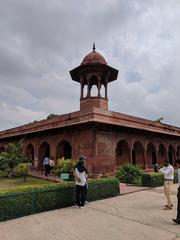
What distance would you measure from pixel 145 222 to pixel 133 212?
1044 millimetres

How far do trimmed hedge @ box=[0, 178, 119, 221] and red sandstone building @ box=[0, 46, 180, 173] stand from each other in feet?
22.8

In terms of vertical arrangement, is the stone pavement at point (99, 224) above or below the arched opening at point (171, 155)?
below

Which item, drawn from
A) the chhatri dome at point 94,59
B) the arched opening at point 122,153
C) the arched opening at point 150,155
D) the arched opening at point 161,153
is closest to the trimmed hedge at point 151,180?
the arched opening at point 122,153

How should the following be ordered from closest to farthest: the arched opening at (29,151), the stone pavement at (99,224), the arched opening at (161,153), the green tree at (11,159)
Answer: the stone pavement at (99,224) → the green tree at (11,159) → the arched opening at (29,151) → the arched opening at (161,153)

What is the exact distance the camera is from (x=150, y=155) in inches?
919

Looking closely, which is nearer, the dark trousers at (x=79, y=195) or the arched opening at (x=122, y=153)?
the dark trousers at (x=79, y=195)

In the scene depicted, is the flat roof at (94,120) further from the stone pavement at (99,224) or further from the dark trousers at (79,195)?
the stone pavement at (99,224)

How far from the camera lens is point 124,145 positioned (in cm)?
1972

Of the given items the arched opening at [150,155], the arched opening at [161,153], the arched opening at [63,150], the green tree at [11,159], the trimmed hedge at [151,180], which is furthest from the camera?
the arched opening at [161,153]

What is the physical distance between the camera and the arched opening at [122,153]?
767 inches

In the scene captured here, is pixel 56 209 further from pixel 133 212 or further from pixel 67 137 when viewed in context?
pixel 67 137

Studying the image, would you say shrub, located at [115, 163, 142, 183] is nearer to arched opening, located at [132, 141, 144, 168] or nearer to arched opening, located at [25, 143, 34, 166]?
arched opening, located at [132, 141, 144, 168]

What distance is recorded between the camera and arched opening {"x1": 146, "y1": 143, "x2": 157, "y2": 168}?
74.7ft

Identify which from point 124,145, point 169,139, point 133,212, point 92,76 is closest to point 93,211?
point 133,212
